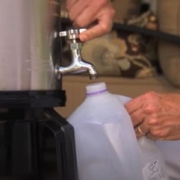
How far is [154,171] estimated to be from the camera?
839mm

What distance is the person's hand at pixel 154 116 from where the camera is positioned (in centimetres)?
87

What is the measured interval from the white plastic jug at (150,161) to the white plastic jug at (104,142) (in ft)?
0.04

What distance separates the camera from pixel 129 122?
835 millimetres

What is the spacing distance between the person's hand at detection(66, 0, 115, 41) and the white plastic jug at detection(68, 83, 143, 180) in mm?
113

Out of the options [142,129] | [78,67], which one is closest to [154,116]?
[142,129]

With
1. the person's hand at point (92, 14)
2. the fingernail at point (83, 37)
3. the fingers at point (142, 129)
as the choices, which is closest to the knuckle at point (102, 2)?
the person's hand at point (92, 14)

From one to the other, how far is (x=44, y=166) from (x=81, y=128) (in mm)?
102

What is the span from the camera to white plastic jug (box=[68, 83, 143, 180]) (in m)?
0.80

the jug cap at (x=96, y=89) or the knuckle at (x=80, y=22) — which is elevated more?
the knuckle at (x=80, y=22)

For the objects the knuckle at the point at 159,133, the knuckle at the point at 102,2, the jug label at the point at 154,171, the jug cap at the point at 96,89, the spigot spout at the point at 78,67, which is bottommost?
the jug label at the point at 154,171

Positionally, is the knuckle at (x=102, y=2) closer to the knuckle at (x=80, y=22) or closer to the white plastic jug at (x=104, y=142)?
the knuckle at (x=80, y=22)

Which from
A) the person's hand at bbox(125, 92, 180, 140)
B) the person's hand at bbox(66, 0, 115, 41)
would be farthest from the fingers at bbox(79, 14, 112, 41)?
the person's hand at bbox(125, 92, 180, 140)

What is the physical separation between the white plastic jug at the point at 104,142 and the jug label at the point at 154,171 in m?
0.01

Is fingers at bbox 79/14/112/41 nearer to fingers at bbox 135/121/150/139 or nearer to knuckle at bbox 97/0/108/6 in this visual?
knuckle at bbox 97/0/108/6
